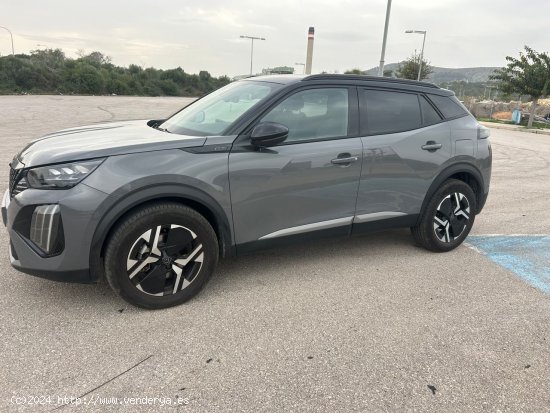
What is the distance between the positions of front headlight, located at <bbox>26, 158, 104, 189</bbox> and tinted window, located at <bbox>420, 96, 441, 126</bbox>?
307 centimetres

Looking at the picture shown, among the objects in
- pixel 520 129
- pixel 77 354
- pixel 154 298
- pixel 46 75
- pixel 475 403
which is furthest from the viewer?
pixel 46 75

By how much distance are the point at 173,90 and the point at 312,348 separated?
6039 centimetres

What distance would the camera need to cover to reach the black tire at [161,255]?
9.93 ft

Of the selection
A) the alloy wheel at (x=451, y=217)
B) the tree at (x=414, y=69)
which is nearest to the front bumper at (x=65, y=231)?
the alloy wheel at (x=451, y=217)

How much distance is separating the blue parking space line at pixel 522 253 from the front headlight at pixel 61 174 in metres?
3.78

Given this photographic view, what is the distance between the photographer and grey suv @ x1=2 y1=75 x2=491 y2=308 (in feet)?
Answer: 9.70

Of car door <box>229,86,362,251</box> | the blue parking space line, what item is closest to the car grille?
car door <box>229,86,362,251</box>

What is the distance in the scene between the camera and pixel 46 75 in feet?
143

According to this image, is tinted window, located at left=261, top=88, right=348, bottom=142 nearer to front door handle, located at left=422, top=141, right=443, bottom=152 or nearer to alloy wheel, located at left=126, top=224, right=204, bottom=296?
front door handle, located at left=422, top=141, right=443, bottom=152

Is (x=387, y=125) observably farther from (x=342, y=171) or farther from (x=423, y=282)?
(x=423, y=282)

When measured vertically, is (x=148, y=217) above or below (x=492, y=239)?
above

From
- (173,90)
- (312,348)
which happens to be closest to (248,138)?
(312,348)

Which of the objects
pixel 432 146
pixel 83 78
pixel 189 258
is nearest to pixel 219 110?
pixel 189 258

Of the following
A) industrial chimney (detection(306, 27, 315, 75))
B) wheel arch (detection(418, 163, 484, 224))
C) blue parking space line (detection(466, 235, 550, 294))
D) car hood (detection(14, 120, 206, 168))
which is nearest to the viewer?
car hood (detection(14, 120, 206, 168))
